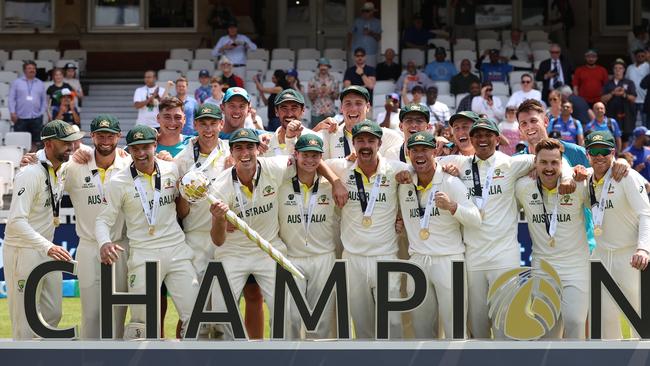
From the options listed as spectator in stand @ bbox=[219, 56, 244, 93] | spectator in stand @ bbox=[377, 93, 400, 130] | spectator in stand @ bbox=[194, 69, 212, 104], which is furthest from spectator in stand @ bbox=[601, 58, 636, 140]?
spectator in stand @ bbox=[194, 69, 212, 104]

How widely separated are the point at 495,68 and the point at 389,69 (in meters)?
1.61

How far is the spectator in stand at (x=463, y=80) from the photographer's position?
1858 cm

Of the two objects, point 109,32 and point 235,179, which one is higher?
point 109,32

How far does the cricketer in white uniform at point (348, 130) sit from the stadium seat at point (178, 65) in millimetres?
11119

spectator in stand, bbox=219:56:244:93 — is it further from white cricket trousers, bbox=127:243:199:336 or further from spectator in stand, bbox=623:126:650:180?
white cricket trousers, bbox=127:243:199:336

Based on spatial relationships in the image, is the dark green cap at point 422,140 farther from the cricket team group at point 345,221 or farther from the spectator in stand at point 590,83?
the spectator in stand at point 590,83

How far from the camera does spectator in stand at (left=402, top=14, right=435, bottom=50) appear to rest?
20.9 m

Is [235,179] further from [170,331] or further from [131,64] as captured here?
[131,64]

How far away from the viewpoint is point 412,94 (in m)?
17.0

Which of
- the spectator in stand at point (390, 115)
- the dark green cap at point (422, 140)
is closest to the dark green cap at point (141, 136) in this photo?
the dark green cap at point (422, 140)

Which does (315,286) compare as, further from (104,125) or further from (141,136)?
(104,125)

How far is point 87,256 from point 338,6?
564 inches

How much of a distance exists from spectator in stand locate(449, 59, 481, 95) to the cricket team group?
31.4ft

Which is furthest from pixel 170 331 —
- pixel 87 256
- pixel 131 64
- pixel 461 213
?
pixel 131 64
